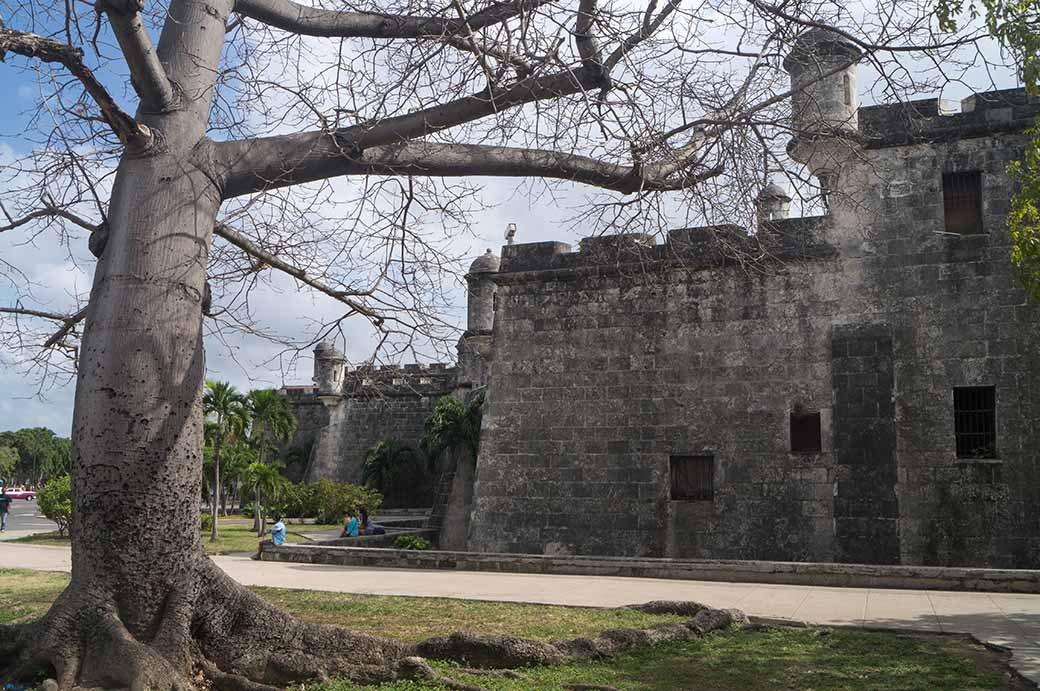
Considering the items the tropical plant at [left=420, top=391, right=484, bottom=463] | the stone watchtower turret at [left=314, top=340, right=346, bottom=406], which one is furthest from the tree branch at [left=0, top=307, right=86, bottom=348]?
the stone watchtower turret at [left=314, top=340, right=346, bottom=406]

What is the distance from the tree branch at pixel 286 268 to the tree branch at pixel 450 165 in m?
0.58

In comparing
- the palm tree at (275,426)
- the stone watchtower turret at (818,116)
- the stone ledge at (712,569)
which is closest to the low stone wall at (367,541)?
the stone ledge at (712,569)

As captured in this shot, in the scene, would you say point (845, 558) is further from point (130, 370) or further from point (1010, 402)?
point (130, 370)

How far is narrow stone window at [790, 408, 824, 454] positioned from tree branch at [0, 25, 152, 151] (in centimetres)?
1054

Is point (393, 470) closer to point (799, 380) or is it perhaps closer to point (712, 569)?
point (799, 380)

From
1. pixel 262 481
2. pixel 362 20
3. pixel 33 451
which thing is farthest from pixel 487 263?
pixel 33 451

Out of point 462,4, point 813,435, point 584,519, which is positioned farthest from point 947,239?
point 462,4

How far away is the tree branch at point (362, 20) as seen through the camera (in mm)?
6145

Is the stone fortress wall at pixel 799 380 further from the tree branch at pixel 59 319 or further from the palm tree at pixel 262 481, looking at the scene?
the palm tree at pixel 262 481

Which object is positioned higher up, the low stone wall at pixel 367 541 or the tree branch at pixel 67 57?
the tree branch at pixel 67 57

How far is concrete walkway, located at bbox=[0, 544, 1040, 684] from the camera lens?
7.85m

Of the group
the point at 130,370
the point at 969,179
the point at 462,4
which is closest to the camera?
the point at 130,370

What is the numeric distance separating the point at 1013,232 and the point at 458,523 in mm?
12730

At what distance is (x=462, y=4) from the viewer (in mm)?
5926
